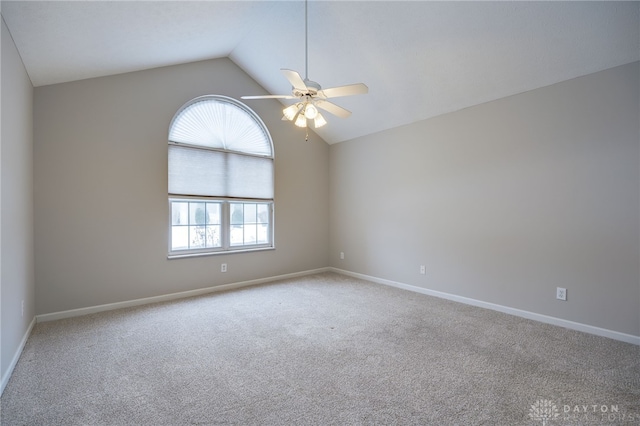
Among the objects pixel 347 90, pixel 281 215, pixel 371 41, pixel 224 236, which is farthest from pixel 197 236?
pixel 371 41

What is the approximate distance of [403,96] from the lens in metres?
4.07

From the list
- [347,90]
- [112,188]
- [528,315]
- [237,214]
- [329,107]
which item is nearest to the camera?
[347,90]

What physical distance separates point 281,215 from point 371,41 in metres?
2.92

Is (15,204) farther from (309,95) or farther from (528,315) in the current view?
(528,315)

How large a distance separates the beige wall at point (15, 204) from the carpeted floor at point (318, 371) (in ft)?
0.81

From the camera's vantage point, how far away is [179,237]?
423 centimetres

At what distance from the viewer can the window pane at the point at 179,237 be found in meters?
4.17

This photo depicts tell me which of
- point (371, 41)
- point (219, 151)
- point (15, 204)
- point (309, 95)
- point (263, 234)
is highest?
point (371, 41)

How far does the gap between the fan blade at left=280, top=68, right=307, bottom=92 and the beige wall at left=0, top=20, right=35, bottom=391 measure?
1.96 m

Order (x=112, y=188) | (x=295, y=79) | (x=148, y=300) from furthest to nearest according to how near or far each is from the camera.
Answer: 1. (x=148, y=300)
2. (x=112, y=188)
3. (x=295, y=79)

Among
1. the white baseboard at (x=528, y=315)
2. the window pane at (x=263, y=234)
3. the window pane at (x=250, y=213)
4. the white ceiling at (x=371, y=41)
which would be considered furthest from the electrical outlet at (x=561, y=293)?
the window pane at (x=250, y=213)

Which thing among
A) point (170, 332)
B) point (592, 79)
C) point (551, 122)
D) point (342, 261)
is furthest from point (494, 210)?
point (170, 332)

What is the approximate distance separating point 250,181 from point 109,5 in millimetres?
2775

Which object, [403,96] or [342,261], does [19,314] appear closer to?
[342,261]
